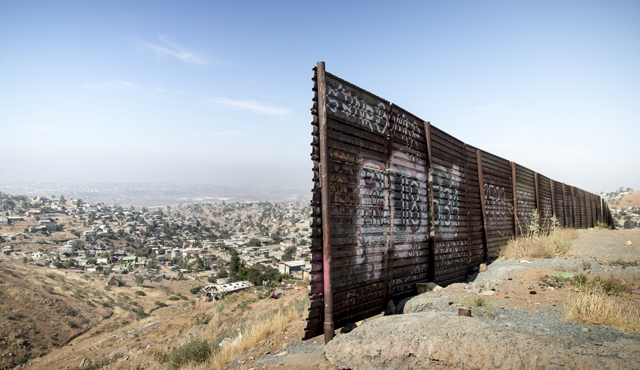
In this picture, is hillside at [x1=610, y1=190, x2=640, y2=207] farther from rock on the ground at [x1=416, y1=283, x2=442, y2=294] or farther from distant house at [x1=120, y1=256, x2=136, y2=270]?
distant house at [x1=120, y1=256, x2=136, y2=270]

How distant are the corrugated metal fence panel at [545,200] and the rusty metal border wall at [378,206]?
7.19 meters

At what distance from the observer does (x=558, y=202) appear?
15680mm

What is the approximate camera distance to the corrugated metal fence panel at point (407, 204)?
460 cm

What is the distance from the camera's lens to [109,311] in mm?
34500

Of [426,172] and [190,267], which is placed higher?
[426,172]

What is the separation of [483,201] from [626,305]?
162 inches

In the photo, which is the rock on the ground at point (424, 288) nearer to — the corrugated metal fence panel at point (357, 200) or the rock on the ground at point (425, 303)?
the rock on the ground at point (425, 303)

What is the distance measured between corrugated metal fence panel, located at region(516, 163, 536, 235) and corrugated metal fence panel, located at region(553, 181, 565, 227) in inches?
168

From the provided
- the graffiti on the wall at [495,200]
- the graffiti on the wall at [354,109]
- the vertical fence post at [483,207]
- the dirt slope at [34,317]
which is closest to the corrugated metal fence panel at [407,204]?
the graffiti on the wall at [354,109]

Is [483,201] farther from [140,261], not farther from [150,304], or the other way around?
[140,261]

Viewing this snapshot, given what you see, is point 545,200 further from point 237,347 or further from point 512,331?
point 237,347

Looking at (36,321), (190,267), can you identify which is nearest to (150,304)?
(36,321)

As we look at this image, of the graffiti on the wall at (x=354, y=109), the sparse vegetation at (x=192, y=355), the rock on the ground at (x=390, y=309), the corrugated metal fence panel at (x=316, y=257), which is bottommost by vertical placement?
the sparse vegetation at (x=192, y=355)

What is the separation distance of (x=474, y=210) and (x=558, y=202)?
1162 centimetres
